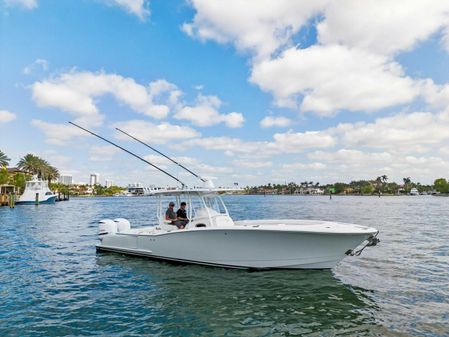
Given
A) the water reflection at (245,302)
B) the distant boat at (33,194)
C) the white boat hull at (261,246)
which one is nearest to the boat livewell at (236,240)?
the white boat hull at (261,246)

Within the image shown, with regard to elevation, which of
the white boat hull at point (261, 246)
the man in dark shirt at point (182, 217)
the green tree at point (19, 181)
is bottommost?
the white boat hull at point (261, 246)

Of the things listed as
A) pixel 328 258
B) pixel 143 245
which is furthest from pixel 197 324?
pixel 143 245

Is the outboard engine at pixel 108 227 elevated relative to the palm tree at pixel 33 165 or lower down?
lower down

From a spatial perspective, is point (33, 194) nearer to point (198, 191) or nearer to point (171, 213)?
point (171, 213)

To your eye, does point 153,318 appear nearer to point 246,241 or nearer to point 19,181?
point 246,241

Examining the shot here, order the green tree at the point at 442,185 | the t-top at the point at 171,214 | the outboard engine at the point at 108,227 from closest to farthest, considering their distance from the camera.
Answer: the t-top at the point at 171,214 → the outboard engine at the point at 108,227 → the green tree at the point at 442,185

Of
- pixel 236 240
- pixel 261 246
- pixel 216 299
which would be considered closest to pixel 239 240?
pixel 236 240

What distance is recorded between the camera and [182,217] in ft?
44.3

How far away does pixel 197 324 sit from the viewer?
24.6 feet

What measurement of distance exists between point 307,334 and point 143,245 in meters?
8.02

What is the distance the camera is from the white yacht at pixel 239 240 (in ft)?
34.3

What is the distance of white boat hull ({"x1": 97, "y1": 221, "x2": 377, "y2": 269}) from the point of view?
10438 mm

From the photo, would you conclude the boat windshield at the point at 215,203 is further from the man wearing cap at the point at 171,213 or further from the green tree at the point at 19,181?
the green tree at the point at 19,181

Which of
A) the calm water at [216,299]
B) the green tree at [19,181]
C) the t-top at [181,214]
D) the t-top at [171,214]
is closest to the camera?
the calm water at [216,299]
